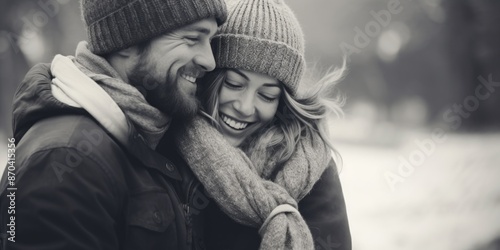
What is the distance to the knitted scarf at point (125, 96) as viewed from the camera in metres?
1.76

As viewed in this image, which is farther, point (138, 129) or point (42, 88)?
point (138, 129)

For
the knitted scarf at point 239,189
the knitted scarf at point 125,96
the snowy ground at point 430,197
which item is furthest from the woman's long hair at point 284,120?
the snowy ground at point 430,197

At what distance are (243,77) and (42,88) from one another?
2.87ft

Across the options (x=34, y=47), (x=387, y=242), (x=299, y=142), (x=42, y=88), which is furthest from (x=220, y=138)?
(x=34, y=47)

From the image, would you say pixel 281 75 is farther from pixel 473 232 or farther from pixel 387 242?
pixel 473 232

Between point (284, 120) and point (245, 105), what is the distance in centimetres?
31

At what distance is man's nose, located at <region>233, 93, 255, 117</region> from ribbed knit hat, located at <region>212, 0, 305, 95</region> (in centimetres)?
12

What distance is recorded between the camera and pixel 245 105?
7.54 ft

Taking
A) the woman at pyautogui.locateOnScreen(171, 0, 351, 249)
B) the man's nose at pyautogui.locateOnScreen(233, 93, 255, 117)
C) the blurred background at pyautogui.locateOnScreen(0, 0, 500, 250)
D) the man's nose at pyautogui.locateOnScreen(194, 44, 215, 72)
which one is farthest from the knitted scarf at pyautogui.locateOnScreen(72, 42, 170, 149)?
the blurred background at pyautogui.locateOnScreen(0, 0, 500, 250)

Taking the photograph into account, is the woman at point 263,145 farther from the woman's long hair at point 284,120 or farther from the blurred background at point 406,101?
the blurred background at point 406,101

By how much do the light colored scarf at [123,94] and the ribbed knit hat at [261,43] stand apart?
51 cm

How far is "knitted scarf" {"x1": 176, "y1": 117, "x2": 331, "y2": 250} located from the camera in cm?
214

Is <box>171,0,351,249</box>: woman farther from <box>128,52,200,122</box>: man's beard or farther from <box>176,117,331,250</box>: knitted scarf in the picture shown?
<box>128,52,200,122</box>: man's beard

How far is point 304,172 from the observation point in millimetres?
2363
